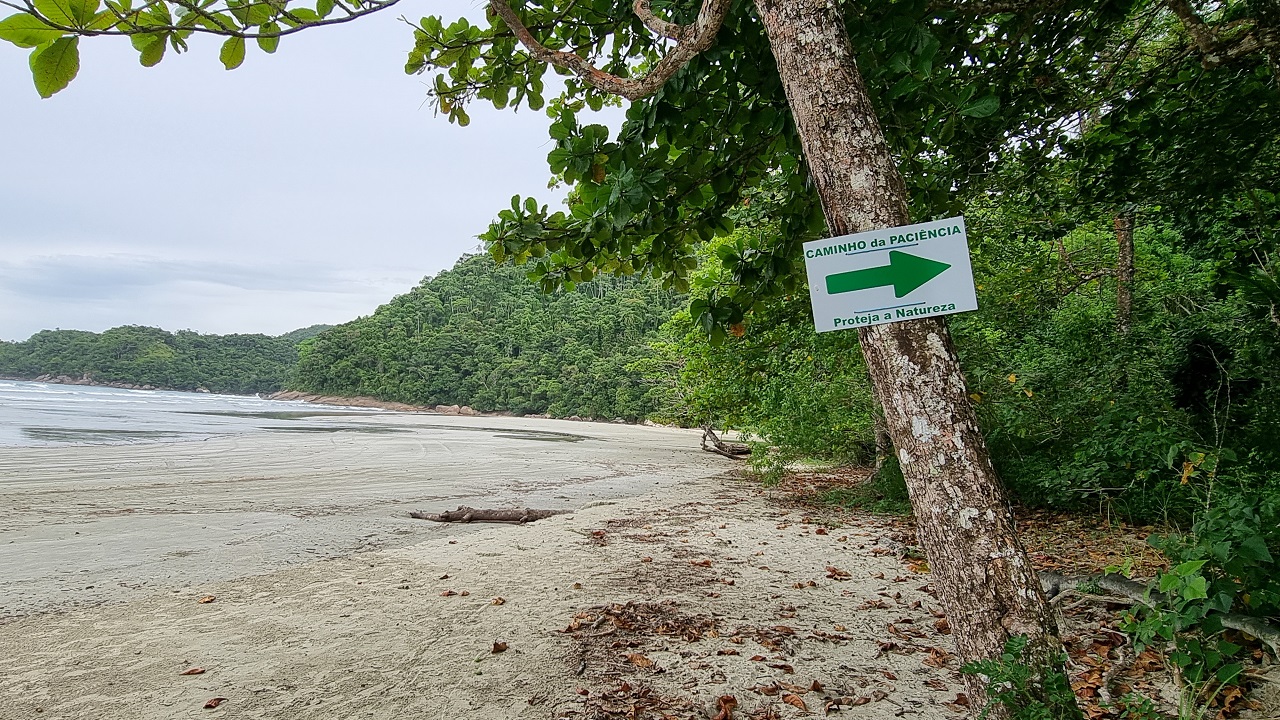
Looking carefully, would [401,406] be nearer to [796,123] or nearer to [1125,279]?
[1125,279]

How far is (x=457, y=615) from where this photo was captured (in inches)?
163

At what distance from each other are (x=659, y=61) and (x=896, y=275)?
1244 mm

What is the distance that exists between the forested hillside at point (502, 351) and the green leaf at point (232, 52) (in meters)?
54.1

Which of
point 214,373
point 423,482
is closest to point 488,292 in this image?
point 214,373

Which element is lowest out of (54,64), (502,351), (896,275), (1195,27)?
(896,275)

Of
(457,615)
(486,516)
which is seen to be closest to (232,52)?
(457,615)

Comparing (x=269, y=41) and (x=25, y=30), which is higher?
(x=269, y=41)

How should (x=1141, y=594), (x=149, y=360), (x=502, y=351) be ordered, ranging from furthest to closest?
(x=149, y=360) < (x=502, y=351) < (x=1141, y=594)

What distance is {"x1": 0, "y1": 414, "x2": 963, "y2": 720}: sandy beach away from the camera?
298 centimetres

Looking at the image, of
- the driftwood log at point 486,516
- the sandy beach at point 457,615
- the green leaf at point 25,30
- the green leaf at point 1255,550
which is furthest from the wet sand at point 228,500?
the green leaf at point 1255,550

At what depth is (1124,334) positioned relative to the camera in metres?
6.61

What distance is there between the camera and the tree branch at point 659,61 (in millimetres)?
2098

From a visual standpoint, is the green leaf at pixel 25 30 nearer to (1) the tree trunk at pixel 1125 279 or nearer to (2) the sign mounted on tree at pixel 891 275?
(2) the sign mounted on tree at pixel 891 275

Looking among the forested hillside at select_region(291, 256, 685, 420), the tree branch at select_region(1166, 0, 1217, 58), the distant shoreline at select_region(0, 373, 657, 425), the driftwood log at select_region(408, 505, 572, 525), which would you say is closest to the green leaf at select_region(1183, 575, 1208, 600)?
the tree branch at select_region(1166, 0, 1217, 58)
